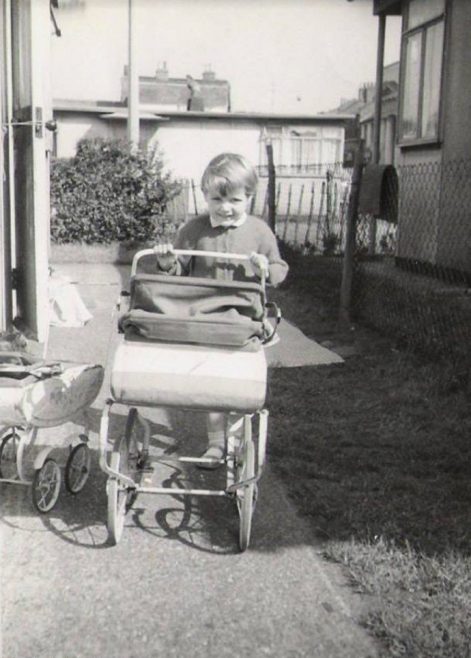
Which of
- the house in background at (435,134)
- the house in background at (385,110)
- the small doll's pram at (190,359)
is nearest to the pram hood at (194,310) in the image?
the small doll's pram at (190,359)

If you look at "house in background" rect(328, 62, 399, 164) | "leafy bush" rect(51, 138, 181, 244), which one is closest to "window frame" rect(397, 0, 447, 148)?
"leafy bush" rect(51, 138, 181, 244)

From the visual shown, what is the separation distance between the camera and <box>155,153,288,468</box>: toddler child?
3.79m

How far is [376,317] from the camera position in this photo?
8016 mm

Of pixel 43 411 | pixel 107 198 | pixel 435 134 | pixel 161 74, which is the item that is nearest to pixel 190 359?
pixel 43 411

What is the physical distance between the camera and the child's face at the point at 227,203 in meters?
3.86

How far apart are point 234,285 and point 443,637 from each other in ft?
5.00

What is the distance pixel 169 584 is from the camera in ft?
10.4

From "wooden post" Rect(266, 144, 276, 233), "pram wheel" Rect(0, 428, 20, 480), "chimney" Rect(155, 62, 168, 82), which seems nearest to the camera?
"pram wheel" Rect(0, 428, 20, 480)

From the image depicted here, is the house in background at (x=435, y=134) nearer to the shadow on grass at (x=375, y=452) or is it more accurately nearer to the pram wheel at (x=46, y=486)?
the shadow on grass at (x=375, y=452)

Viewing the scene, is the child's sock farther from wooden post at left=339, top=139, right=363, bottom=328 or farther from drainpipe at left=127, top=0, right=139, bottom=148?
drainpipe at left=127, top=0, right=139, bottom=148

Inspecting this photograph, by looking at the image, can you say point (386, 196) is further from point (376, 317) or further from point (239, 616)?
point (239, 616)

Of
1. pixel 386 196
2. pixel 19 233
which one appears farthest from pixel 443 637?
pixel 386 196

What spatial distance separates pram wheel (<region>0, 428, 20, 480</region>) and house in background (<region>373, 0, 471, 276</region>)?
5660 mm

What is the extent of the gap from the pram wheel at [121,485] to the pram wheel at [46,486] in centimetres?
32
